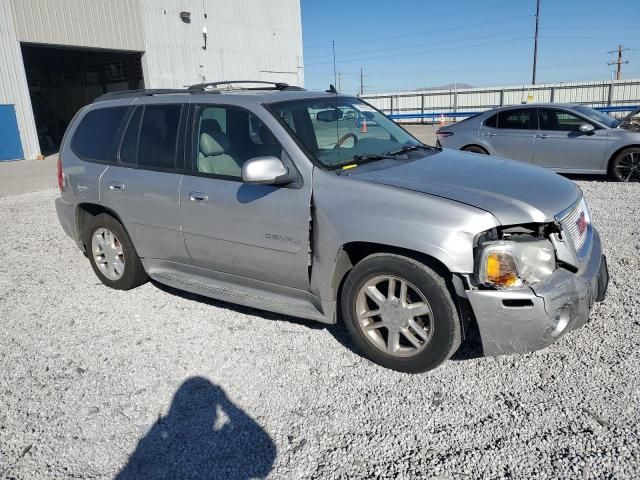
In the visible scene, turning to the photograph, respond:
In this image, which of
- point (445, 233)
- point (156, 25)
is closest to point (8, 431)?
point (445, 233)

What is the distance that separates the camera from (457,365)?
3408 millimetres

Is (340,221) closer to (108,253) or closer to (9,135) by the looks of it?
(108,253)

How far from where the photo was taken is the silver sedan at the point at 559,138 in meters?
9.14

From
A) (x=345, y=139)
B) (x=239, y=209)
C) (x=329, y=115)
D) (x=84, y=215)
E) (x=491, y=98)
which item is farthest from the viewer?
(x=491, y=98)

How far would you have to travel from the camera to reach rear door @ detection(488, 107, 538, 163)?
32.1ft

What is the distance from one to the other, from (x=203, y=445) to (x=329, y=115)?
8.67ft

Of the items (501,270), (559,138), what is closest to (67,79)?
(559,138)

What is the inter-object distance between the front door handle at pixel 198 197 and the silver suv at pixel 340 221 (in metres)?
0.01

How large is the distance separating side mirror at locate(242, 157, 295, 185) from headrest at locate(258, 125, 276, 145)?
1.12ft

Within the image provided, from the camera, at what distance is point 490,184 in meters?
3.32

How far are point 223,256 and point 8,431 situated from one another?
174cm

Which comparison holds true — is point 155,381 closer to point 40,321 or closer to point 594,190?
point 40,321

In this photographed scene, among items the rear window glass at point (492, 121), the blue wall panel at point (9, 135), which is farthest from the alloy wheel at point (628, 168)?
the blue wall panel at point (9, 135)

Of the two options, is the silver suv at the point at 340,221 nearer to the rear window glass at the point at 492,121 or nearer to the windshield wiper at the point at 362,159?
the windshield wiper at the point at 362,159
